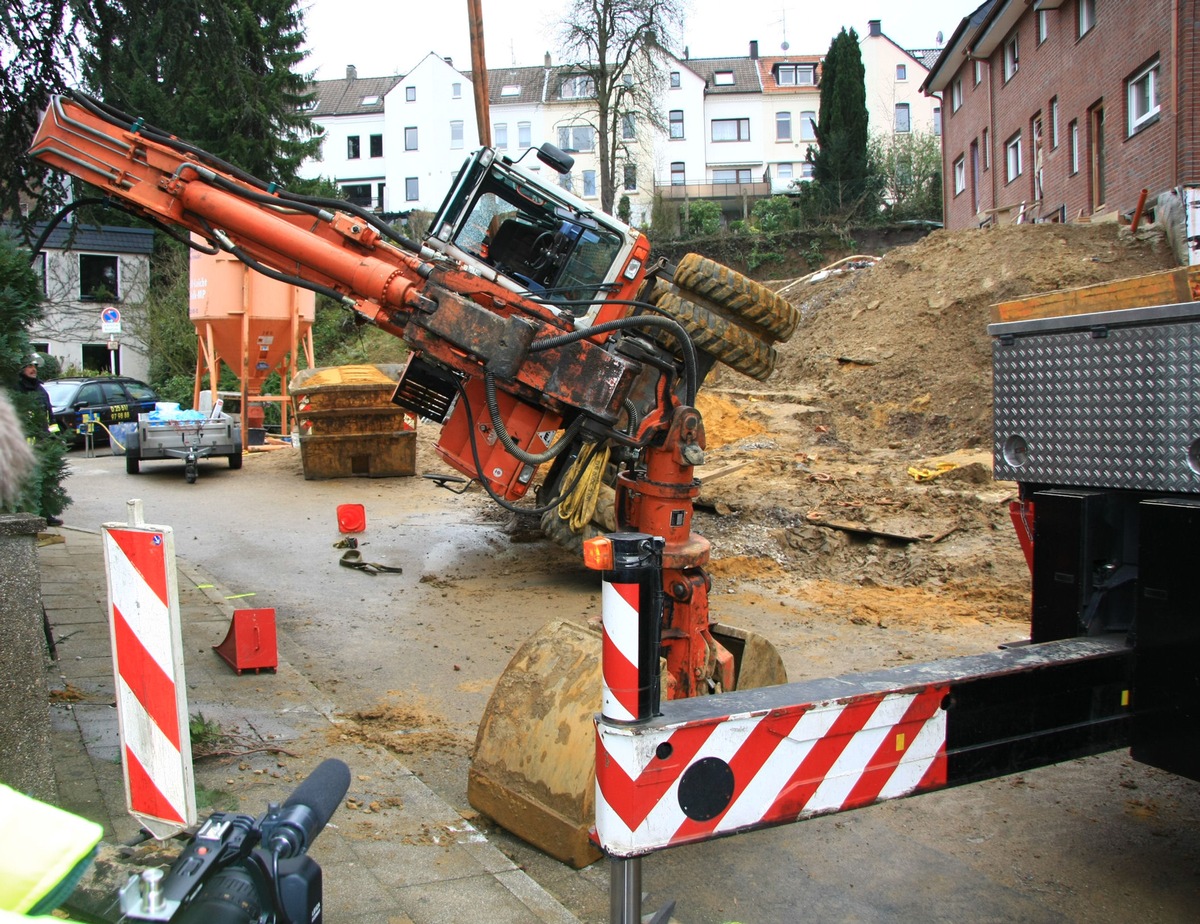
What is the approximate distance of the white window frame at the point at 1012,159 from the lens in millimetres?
27453

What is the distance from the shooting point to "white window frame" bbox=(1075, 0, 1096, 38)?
2166cm

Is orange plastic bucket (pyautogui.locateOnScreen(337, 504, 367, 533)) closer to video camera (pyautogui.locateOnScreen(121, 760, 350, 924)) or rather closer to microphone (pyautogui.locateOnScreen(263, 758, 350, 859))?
microphone (pyautogui.locateOnScreen(263, 758, 350, 859))

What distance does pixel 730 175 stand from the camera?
60562 mm

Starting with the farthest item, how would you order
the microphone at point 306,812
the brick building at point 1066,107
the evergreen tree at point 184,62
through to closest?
the brick building at point 1066,107, the evergreen tree at point 184,62, the microphone at point 306,812

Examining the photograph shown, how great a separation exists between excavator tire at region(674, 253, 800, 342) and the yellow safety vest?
15.9 feet

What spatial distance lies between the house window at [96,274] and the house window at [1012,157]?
94.4ft

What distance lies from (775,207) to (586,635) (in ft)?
134

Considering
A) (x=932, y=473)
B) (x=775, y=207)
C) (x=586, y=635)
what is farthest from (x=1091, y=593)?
(x=775, y=207)

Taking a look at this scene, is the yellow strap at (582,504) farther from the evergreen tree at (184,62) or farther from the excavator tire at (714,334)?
the evergreen tree at (184,62)

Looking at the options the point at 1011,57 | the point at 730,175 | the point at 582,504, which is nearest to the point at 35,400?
the point at 582,504

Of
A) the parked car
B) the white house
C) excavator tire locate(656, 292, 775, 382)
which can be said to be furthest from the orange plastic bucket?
the white house

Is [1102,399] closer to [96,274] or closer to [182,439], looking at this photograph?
[182,439]

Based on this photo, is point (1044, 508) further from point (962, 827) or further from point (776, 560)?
point (776, 560)

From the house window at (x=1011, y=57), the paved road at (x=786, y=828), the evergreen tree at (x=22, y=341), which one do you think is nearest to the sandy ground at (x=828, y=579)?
the paved road at (x=786, y=828)
